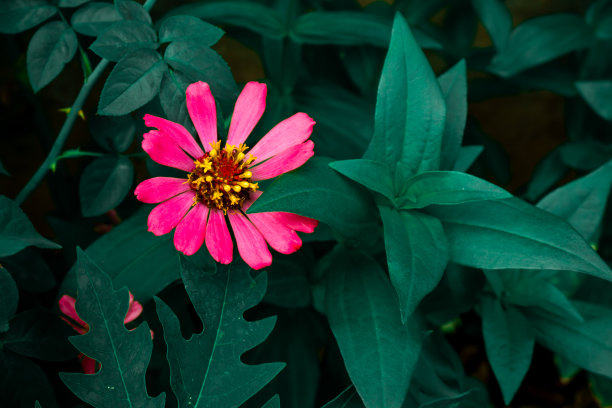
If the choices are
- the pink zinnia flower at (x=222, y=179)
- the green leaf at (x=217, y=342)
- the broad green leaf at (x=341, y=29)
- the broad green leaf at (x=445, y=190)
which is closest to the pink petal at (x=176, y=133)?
the pink zinnia flower at (x=222, y=179)

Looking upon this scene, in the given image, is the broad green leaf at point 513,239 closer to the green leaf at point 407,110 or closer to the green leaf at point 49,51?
the green leaf at point 407,110

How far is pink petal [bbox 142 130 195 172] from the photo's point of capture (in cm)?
45

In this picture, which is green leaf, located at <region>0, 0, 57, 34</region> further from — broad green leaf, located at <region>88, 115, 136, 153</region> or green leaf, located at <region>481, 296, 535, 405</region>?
green leaf, located at <region>481, 296, 535, 405</region>

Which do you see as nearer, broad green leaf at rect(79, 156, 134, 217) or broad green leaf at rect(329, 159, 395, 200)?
broad green leaf at rect(329, 159, 395, 200)

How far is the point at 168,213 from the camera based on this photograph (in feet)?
1.54

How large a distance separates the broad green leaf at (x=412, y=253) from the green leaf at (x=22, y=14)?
1.33 ft

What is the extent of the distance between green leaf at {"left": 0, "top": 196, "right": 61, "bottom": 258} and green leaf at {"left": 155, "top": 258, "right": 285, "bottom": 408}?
12cm

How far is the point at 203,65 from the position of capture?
20.4 inches

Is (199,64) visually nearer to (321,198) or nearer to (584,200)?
(321,198)

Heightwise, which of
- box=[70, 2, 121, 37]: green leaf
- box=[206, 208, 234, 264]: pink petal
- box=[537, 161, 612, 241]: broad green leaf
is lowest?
box=[537, 161, 612, 241]: broad green leaf

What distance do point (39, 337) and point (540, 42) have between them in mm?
857

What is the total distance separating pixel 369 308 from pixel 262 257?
0.14 meters

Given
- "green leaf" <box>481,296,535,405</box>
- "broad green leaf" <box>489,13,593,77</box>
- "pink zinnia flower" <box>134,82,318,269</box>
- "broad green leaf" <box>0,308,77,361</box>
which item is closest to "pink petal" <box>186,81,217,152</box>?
"pink zinnia flower" <box>134,82,318,269</box>

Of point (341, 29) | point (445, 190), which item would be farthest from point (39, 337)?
point (341, 29)
